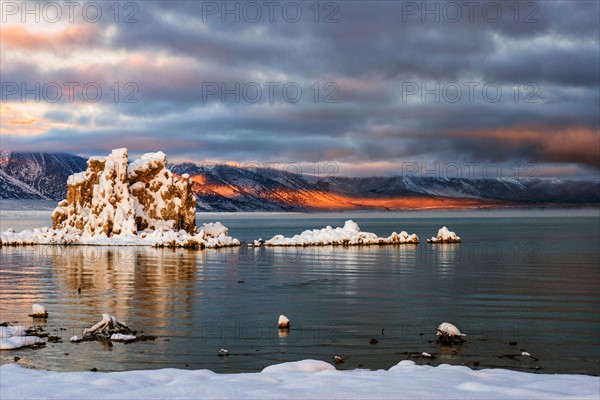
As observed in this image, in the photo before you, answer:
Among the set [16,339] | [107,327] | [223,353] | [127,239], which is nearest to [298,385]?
[223,353]

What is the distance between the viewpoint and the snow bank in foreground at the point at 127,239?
127 m

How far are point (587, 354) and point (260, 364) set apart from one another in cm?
1652

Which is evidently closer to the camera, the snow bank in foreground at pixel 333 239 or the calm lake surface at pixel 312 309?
the calm lake surface at pixel 312 309

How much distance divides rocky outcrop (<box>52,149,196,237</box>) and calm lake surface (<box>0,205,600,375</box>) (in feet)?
149

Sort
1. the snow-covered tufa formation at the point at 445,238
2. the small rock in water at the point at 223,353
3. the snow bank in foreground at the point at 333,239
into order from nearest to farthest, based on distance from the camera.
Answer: the small rock in water at the point at 223,353 → the snow bank in foreground at the point at 333,239 → the snow-covered tufa formation at the point at 445,238

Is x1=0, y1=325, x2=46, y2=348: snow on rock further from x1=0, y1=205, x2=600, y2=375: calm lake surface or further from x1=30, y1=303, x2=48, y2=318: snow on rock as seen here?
x1=30, y1=303, x2=48, y2=318: snow on rock

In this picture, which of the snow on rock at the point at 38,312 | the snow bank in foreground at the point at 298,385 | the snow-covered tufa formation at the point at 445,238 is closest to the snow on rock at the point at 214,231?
the snow-covered tufa formation at the point at 445,238

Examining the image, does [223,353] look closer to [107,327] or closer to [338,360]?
[338,360]

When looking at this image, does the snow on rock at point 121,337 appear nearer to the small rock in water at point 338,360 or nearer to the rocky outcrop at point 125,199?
the small rock in water at point 338,360

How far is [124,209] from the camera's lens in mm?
137125

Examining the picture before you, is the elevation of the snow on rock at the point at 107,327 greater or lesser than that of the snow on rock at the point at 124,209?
lesser

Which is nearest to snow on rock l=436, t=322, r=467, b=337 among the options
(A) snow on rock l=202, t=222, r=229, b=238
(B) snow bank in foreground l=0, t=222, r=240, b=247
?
(B) snow bank in foreground l=0, t=222, r=240, b=247

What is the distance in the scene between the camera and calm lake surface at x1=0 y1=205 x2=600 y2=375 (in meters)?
29.2

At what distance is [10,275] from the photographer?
68750mm
